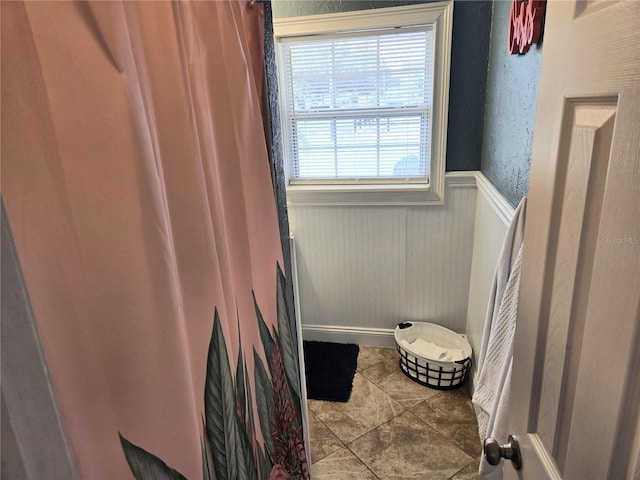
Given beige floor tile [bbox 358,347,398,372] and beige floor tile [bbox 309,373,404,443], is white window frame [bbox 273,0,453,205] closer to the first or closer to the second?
beige floor tile [bbox 358,347,398,372]

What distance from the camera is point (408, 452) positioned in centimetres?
192

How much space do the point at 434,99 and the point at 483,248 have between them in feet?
2.73

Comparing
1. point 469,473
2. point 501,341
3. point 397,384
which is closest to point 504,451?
point 501,341

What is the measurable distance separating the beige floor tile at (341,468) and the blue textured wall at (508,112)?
4.25ft

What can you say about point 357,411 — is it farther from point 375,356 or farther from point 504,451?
point 504,451

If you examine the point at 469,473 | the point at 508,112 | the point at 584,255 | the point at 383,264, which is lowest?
the point at 469,473

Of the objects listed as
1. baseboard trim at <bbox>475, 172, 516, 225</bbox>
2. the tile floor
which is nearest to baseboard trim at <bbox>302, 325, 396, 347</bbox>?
the tile floor

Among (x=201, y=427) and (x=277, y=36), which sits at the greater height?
(x=277, y=36)

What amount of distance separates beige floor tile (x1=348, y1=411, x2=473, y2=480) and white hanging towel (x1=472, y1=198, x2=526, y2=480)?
307 mm

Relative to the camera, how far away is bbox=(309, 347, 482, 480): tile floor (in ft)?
6.02

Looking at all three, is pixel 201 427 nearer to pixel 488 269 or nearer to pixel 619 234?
pixel 619 234

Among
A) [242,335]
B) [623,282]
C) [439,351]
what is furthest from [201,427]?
[439,351]

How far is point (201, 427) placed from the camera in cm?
87

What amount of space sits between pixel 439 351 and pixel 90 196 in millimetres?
2253
